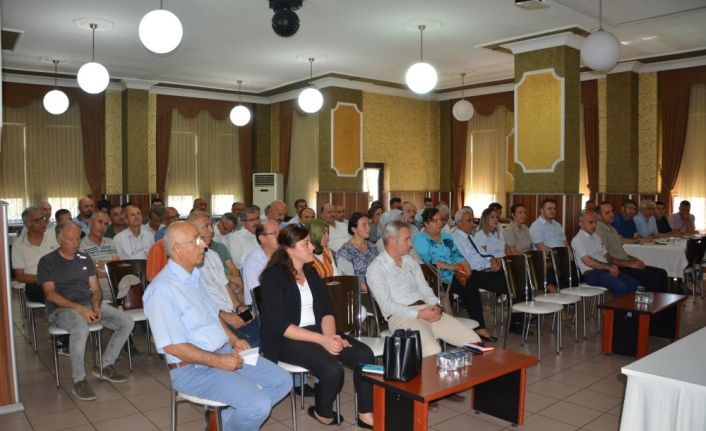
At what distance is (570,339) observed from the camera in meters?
5.43

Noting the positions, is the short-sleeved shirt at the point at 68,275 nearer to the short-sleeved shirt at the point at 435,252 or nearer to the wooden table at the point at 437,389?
the wooden table at the point at 437,389

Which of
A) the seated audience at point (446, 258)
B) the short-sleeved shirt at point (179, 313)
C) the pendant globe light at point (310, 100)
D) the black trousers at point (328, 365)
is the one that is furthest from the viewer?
the pendant globe light at point (310, 100)

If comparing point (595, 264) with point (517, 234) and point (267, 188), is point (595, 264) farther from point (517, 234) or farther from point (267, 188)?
point (267, 188)

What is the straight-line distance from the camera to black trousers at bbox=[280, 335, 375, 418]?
10.6ft

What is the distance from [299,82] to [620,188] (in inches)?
229

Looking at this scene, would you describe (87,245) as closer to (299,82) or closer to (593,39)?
(593,39)

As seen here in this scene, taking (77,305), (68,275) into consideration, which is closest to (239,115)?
(68,275)

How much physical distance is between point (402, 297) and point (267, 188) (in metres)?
8.09

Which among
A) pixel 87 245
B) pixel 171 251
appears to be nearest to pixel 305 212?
pixel 87 245

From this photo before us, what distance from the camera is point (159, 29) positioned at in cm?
467

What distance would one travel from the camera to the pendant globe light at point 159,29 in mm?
4660

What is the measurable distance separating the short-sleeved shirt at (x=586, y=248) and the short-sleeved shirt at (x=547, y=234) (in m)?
0.40

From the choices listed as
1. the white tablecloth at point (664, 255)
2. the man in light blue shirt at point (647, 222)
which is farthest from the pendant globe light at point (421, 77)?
the man in light blue shirt at point (647, 222)

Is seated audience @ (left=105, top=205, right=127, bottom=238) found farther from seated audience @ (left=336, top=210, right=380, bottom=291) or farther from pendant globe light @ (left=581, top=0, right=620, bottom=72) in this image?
pendant globe light @ (left=581, top=0, right=620, bottom=72)
